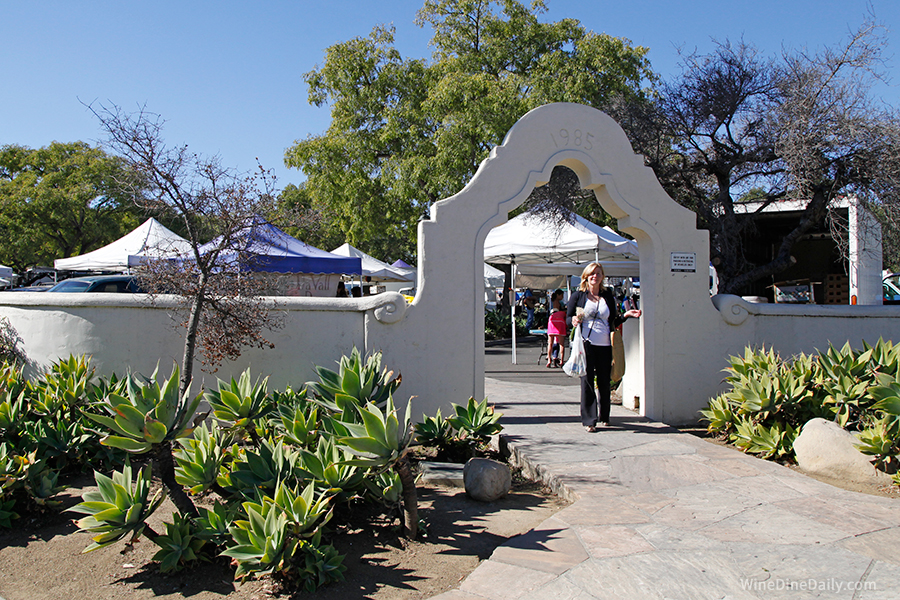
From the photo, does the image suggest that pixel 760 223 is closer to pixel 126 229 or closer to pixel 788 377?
pixel 788 377

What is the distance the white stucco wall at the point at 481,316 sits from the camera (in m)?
6.58

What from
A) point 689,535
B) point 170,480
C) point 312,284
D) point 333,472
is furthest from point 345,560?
point 312,284

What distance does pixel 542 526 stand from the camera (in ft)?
13.8

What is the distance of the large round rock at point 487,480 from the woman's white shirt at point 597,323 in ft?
7.81

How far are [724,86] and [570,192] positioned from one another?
301cm

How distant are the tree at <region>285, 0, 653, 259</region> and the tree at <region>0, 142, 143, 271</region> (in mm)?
15556

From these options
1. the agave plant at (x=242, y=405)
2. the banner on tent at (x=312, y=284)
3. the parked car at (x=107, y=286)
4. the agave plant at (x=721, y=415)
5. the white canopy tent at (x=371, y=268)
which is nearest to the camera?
the agave plant at (x=242, y=405)

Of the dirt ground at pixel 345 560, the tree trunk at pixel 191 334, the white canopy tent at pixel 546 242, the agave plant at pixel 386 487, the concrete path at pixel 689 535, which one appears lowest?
the dirt ground at pixel 345 560

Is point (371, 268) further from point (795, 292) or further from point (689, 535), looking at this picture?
point (689, 535)

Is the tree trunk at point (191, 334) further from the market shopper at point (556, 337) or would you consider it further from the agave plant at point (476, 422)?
the market shopper at point (556, 337)

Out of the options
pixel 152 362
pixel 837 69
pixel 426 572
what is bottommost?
pixel 426 572

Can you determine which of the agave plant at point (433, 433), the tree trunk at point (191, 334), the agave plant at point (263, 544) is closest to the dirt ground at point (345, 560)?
the agave plant at point (263, 544)

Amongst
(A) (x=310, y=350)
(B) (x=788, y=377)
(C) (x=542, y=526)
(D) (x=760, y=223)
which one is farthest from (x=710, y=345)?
(D) (x=760, y=223)

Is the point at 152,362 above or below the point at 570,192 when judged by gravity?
below
